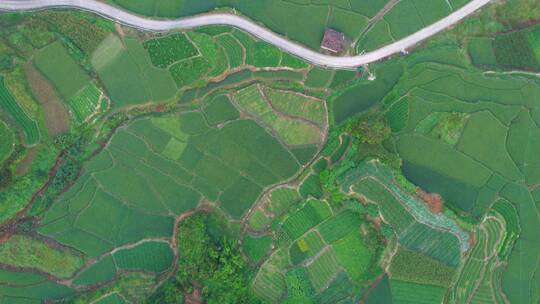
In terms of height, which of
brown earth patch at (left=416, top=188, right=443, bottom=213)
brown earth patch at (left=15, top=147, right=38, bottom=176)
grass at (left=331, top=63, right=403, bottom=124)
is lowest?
brown earth patch at (left=416, top=188, right=443, bottom=213)

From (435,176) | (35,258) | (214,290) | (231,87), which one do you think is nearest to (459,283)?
(435,176)

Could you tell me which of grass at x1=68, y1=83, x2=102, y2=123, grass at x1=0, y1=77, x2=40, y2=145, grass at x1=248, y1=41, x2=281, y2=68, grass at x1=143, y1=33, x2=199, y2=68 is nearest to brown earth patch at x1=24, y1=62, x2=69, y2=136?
grass at x1=68, y1=83, x2=102, y2=123

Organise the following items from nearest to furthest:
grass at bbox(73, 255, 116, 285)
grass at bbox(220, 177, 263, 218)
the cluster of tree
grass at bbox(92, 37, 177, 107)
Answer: the cluster of tree, grass at bbox(73, 255, 116, 285), grass at bbox(220, 177, 263, 218), grass at bbox(92, 37, 177, 107)

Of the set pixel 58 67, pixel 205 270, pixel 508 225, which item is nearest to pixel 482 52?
pixel 508 225

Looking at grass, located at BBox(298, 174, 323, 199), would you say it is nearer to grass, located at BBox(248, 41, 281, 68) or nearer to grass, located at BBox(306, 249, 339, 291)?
grass, located at BBox(306, 249, 339, 291)

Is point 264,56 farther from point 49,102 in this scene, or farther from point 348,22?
point 49,102

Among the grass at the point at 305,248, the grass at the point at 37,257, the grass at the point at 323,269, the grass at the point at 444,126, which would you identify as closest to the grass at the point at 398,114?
the grass at the point at 444,126
